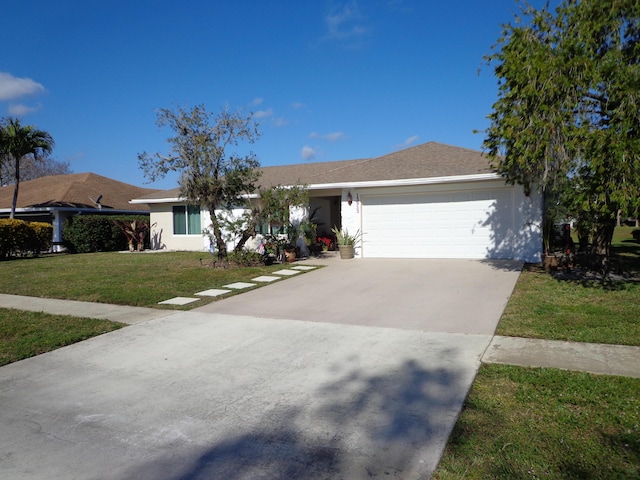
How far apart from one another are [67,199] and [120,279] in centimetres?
1349

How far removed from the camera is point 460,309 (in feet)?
23.8

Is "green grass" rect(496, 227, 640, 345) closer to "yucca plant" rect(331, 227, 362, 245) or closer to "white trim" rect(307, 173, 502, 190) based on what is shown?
"white trim" rect(307, 173, 502, 190)

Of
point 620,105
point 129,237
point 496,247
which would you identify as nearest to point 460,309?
point 620,105

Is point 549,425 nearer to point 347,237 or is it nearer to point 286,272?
point 286,272

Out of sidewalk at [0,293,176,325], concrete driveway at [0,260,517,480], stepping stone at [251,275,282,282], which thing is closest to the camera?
concrete driveway at [0,260,517,480]

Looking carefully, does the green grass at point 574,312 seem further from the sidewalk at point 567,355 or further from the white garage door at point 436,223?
the white garage door at point 436,223

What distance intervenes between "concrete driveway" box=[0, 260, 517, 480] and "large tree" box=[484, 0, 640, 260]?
276 cm

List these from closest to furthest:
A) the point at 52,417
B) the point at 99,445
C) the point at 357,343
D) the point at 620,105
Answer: the point at 99,445
the point at 52,417
the point at 357,343
the point at 620,105

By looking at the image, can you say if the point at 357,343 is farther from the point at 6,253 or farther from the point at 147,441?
the point at 6,253

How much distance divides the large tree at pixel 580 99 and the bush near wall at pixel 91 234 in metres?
17.9

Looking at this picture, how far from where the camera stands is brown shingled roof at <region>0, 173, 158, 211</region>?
2209 centimetres

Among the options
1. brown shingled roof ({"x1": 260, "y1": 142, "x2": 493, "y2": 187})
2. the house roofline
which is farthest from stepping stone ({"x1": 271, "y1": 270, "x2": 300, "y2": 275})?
the house roofline

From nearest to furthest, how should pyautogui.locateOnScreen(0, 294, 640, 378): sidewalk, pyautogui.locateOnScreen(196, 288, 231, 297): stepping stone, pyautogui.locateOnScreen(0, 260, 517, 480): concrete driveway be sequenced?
Result: pyautogui.locateOnScreen(0, 260, 517, 480): concrete driveway → pyautogui.locateOnScreen(0, 294, 640, 378): sidewalk → pyautogui.locateOnScreen(196, 288, 231, 297): stepping stone

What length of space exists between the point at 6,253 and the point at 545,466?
20.5 meters
